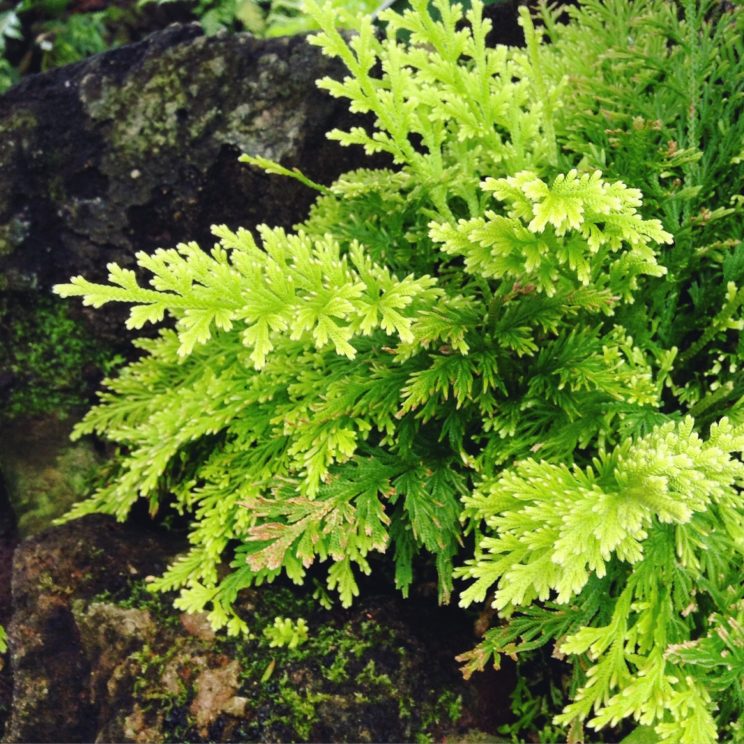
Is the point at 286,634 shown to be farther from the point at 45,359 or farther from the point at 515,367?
the point at 45,359

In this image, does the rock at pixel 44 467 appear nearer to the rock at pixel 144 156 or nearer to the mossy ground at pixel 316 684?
the rock at pixel 144 156

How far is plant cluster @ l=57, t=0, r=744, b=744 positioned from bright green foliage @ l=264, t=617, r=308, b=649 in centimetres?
14

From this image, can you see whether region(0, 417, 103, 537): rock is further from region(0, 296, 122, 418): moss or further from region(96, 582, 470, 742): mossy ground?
region(96, 582, 470, 742): mossy ground

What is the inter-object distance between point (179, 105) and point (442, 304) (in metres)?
1.96

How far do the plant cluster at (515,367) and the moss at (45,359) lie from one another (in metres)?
0.64

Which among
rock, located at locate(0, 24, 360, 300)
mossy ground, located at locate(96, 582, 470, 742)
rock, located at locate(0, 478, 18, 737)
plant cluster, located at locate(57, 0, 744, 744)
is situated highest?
rock, located at locate(0, 24, 360, 300)

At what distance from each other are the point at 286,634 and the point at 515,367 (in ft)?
4.26

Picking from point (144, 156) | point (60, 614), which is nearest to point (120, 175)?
point (144, 156)

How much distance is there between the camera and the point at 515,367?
2.36m

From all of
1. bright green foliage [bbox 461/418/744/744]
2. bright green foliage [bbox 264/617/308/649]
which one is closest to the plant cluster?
bright green foliage [bbox 461/418/744/744]

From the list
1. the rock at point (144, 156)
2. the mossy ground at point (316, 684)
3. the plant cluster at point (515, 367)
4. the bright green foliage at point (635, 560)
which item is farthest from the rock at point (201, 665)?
the rock at point (144, 156)

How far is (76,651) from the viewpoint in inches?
99.0

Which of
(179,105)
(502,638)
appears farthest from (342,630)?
(179,105)

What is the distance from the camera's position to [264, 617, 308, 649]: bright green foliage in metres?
2.40
